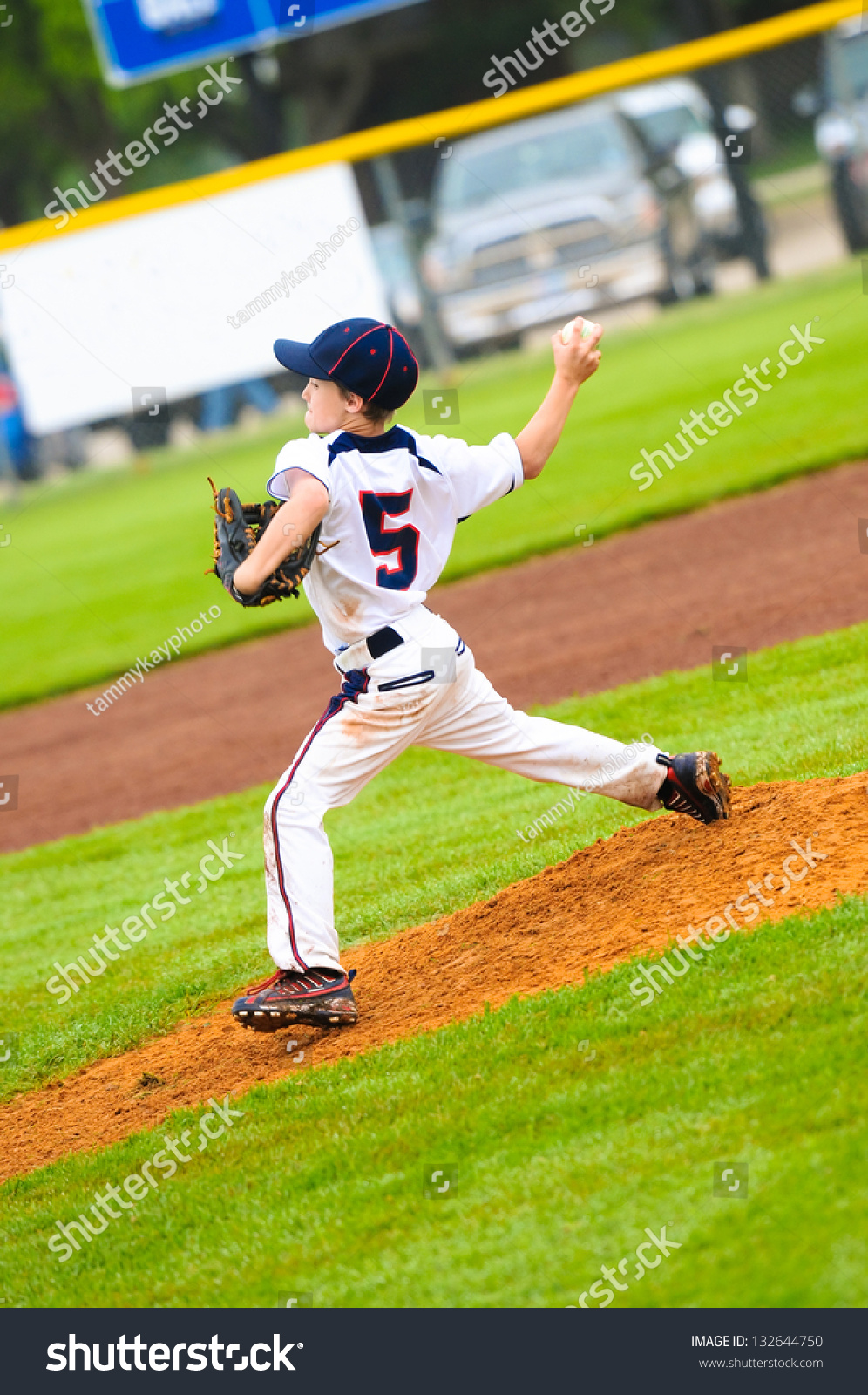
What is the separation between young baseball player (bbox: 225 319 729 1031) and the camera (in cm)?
412

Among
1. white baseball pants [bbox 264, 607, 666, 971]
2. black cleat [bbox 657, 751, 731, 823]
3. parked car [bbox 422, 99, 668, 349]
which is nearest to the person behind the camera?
white baseball pants [bbox 264, 607, 666, 971]

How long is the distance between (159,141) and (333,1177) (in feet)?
155

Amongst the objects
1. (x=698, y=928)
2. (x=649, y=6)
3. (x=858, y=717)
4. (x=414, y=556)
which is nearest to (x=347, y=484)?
(x=414, y=556)

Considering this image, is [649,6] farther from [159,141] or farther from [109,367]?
[109,367]
